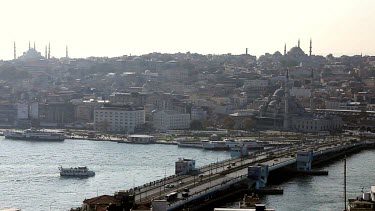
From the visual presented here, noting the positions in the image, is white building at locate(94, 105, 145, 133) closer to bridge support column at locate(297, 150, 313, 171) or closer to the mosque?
the mosque

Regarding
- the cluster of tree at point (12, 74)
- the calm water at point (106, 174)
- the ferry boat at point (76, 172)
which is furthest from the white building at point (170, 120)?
the cluster of tree at point (12, 74)

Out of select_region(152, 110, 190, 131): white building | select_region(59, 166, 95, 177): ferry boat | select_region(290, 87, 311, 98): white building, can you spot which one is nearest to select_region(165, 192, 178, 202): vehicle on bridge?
select_region(59, 166, 95, 177): ferry boat

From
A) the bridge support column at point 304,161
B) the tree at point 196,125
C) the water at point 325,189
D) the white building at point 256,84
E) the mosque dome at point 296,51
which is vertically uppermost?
the mosque dome at point 296,51

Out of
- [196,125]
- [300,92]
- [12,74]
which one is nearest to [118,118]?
[196,125]

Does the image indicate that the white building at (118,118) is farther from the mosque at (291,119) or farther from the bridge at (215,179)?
the bridge at (215,179)

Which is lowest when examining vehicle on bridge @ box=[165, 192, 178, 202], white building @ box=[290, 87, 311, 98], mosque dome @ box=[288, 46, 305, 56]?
vehicle on bridge @ box=[165, 192, 178, 202]

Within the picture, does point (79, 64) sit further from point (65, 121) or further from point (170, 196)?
point (170, 196)

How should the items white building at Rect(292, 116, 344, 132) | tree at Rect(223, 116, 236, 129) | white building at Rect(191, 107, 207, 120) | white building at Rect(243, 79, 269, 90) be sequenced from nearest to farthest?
white building at Rect(292, 116, 344, 132) < tree at Rect(223, 116, 236, 129) < white building at Rect(191, 107, 207, 120) < white building at Rect(243, 79, 269, 90)
